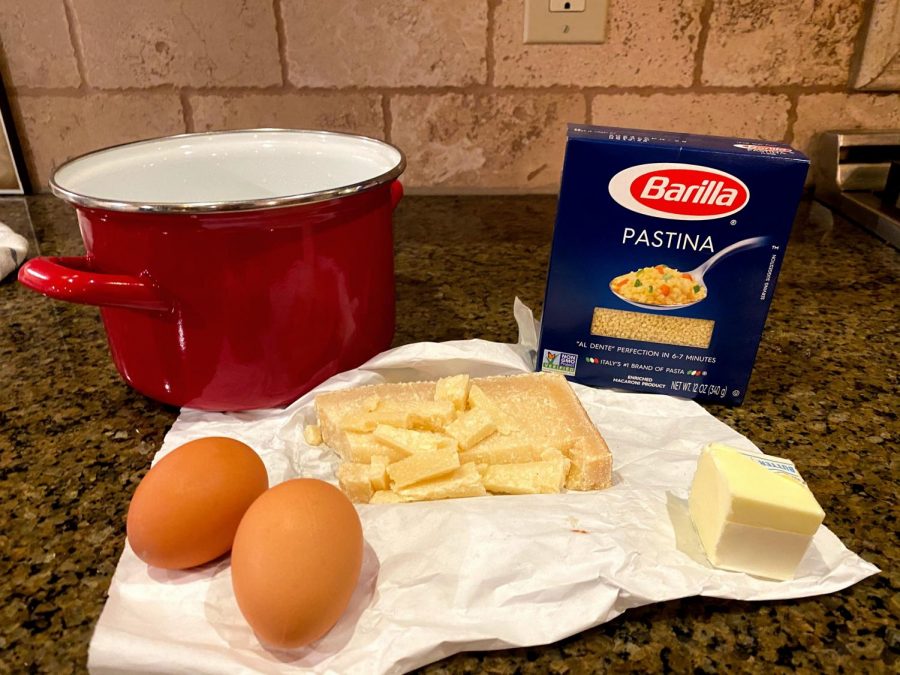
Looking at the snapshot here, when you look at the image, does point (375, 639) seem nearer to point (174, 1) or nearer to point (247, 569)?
point (247, 569)

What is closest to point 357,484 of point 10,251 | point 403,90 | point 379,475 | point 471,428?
point 379,475

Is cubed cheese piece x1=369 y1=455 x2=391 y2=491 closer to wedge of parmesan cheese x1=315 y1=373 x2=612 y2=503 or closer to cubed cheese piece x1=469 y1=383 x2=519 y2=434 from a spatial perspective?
wedge of parmesan cheese x1=315 y1=373 x2=612 y2=503

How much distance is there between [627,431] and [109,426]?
0.59 metres

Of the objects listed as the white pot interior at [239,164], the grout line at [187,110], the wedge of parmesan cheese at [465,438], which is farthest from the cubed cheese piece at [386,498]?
the grout line at [187,110]

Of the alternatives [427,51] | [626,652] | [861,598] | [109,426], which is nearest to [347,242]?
[109,426]

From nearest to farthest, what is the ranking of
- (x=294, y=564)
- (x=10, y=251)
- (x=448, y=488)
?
(x=294, y=564) < (x=448, y=488) < (x=10, y=251)

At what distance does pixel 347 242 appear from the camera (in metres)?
0.68

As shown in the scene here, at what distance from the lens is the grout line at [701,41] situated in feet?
4.05

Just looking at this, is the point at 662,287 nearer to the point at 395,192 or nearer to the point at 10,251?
the point at 395,192

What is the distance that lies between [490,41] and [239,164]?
66 cm

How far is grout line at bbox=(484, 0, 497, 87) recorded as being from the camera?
4.07 ft

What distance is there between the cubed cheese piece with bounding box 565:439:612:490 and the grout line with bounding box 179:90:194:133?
3.70 feet

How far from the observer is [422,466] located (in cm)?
60

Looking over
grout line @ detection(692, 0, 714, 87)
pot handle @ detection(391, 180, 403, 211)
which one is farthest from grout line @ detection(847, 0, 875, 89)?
pot handle @ detection(391, 180, 403, 211)
